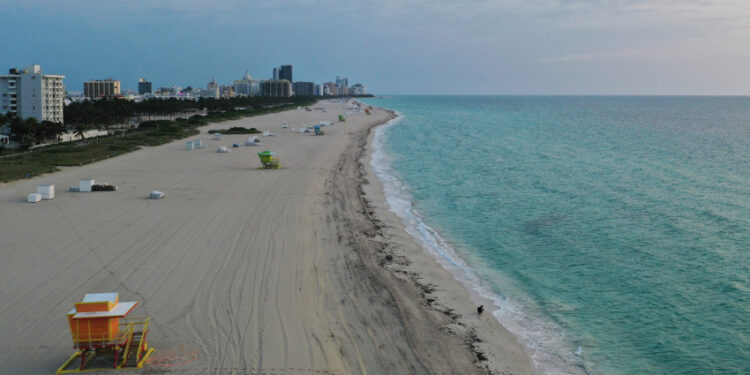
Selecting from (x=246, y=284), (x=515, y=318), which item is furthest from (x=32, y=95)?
(x=515, y=318)

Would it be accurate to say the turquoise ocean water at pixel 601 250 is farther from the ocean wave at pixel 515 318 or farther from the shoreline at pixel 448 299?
the shoreline at pixel 448 299

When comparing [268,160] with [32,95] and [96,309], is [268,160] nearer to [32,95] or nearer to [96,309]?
[96,309]

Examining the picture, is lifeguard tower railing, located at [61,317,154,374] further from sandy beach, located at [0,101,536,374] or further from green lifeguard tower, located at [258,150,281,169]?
green lifeguard tower, located at [258,150,281,169]

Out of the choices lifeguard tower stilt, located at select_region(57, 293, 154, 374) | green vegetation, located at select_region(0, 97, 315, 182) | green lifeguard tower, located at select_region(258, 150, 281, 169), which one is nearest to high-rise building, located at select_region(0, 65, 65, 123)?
green vegetation, located at select_region(0, 97, 315, 182)

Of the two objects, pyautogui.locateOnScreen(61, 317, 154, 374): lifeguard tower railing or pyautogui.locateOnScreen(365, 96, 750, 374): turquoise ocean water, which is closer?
pyautogui.locateOnScreen(61, 317, 154, 374): lifeguard tower railing

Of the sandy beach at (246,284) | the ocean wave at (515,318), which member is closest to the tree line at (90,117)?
the sandy beach at (246,284)
